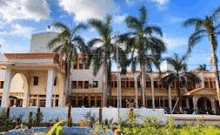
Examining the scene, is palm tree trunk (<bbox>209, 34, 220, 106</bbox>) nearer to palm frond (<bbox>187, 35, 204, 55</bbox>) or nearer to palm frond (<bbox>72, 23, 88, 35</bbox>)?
palm frond (<bbox>187, 35, 204, 55</bbox>)

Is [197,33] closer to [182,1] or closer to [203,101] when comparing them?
[182,1]

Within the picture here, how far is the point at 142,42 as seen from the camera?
23391 mm

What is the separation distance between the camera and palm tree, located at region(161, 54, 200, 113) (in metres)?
28.8

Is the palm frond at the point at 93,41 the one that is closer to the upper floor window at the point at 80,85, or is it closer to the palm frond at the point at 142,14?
the palm frond at the point at 142,14

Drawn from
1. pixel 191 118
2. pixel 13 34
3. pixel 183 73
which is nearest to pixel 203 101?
pixel 183 73

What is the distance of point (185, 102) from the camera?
31906mm

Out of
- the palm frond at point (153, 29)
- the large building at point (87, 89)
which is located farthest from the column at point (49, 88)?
the palm frond at point (153, 29)

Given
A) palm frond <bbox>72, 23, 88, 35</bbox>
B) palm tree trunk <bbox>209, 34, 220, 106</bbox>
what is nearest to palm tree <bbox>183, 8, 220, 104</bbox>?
palm tree trunk <bbox>209, 34, 220, 106</bbox>

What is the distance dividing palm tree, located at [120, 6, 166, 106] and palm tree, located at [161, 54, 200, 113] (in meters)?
5.84

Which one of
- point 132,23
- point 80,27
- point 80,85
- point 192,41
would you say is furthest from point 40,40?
point 192,41

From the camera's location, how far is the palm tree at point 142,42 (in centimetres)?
2350

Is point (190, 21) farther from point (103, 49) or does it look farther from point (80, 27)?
point (80, 27)

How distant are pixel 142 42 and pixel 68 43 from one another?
27.3 feet

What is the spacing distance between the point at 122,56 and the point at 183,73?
34.4ft
